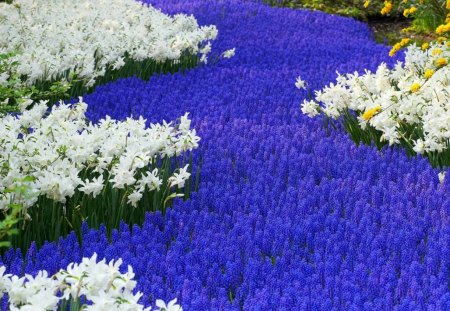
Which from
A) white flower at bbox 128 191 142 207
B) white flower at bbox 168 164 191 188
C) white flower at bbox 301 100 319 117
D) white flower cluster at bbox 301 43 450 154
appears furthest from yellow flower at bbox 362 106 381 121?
white flower at bbox 128 191 142 207

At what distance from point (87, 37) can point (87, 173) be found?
4.08 metres

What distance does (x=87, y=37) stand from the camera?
821cm

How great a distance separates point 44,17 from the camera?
31.4 ft

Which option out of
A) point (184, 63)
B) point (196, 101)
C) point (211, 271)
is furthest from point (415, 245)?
point (184, 63)

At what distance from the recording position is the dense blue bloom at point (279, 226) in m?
3.12

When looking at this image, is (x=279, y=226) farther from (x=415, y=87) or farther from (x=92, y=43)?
(x=92, y=43)

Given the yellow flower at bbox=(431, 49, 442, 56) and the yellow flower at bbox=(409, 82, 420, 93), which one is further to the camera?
the yellow flower at bbox=(431, 49, 442, 56)

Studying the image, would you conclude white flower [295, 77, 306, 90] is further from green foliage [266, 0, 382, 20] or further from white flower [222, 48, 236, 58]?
green foliage [266, 0, 382, 20]

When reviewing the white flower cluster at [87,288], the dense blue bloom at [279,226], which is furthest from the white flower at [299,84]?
the white flower cluster at [87,288]

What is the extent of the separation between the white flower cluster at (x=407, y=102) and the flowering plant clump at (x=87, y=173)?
4.84ft

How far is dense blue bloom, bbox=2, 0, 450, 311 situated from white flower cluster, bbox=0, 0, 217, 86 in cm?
51

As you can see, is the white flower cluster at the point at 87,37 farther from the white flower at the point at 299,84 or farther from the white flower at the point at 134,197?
the white flower at the point at 134,197

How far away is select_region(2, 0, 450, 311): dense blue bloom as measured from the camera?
3117 millimetres

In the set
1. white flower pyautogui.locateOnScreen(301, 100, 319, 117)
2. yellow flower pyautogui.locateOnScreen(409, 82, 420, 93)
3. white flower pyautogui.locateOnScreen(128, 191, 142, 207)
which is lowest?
white flower pyautogui.locateOnScreen(301, 100, 319, 117)
